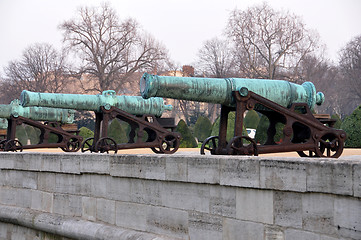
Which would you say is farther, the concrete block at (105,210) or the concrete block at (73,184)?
the concrete block at (73,184)

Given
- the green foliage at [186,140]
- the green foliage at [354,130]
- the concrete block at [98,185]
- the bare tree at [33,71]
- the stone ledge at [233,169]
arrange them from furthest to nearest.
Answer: the bare tree at [33,71], the green foliage at [186,140], the green foliage at [354,130], the concrete block at [98,185], the stone ledge at [233,169]

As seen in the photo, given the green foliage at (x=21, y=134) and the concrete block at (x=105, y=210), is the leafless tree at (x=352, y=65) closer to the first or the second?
the green foliage at (x=21, y=134)

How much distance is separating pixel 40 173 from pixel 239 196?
3822 millimetres

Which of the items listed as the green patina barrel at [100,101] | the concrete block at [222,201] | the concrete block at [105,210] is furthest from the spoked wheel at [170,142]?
the concrete block at [222,201]

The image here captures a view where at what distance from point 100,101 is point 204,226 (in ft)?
27.4

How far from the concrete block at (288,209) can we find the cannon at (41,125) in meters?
11.8

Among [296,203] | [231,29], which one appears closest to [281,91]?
[296,203]

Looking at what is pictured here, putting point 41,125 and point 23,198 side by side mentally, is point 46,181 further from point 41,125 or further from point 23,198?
point 41,125

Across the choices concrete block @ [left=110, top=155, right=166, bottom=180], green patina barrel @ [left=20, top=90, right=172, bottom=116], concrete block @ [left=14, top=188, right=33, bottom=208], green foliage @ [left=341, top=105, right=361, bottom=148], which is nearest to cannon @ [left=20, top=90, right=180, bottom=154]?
green patina barrel @ [left=20, top=90, right=172, bottom=116]

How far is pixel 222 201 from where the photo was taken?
5027 mm

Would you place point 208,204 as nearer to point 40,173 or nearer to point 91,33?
point 40,173

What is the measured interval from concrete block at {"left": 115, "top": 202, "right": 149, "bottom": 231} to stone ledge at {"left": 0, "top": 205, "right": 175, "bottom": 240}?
66mm

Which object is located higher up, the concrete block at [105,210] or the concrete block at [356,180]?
the concrete block at [356,180]

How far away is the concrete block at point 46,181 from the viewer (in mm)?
7422
